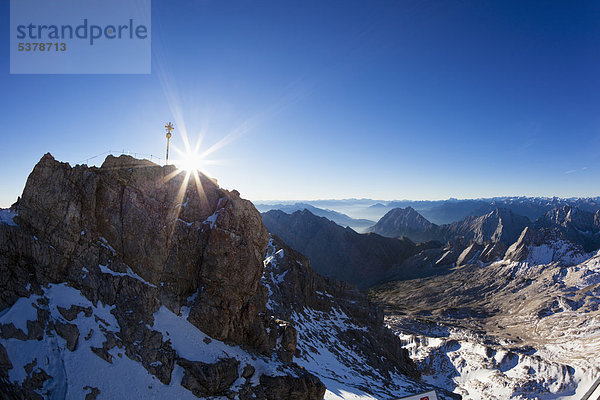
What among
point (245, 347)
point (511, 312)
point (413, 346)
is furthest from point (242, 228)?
point (511, 312)

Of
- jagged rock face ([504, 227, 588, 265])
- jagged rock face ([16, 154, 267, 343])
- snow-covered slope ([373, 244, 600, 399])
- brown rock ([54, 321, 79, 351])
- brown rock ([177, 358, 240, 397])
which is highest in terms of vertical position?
jagged rock face ([16, 154, 267, 343])

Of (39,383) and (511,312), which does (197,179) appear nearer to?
(39,383)

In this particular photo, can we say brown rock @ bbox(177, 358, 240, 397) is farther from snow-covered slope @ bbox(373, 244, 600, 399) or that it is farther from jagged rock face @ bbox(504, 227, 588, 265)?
jagged rock face @ bbox(504, 227, 588, 265)

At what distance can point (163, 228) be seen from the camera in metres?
32.5

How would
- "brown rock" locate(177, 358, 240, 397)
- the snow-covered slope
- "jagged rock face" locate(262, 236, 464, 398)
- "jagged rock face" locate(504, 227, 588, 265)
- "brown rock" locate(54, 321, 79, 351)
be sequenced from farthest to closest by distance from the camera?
"jagged rock face" locate(504, 227, 588, 265)
the snow-covered slope
"jagged rock face" locate(262, 236, 464, 398)
"brown rock" locate(177, 358, 240, 397)
"brown rock" locate(54, 321, 79, 351)

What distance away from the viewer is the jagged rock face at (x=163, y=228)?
27.5 metres

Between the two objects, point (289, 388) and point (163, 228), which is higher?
point (163, 228)

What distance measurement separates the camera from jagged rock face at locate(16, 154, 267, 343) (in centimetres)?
2748

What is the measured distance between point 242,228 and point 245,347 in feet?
43.4

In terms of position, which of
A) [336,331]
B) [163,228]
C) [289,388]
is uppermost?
[163,228]

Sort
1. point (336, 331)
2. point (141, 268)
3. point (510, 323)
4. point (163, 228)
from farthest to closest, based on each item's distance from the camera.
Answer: point (510, 323)
point (336, 331)
point (163, 228)
point (141, 268)

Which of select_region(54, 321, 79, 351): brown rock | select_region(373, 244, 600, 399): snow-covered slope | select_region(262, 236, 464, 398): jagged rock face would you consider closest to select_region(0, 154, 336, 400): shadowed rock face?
select_region(54, 321, 79, 351): brown rock

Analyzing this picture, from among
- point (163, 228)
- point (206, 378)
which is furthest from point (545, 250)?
point (163, 228)

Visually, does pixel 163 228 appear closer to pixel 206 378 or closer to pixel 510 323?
pixel 206 378
